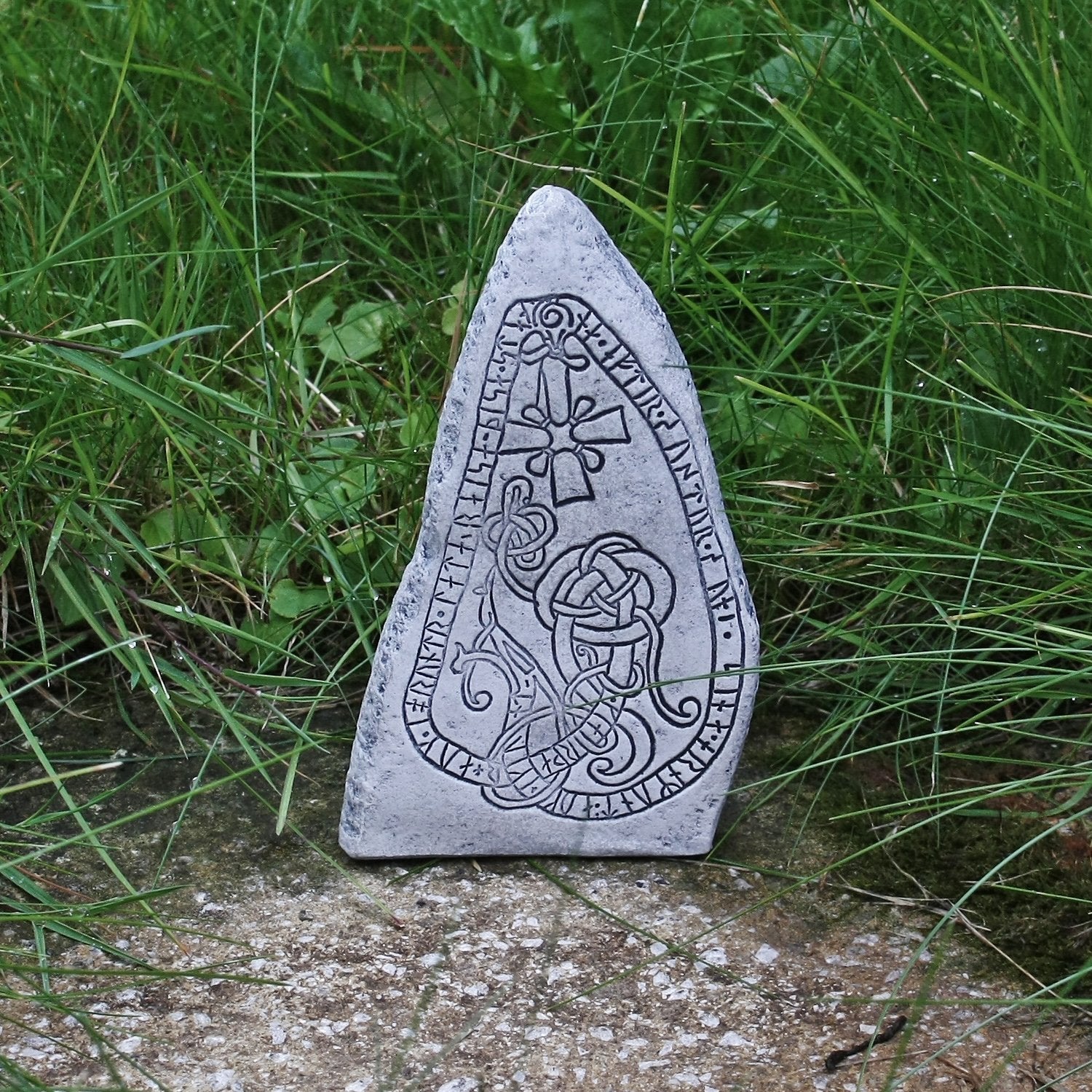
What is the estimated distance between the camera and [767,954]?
1657 millimetres

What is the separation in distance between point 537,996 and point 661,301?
3.56 ft

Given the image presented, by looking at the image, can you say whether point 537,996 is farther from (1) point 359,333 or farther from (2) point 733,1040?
(1) point 359,333

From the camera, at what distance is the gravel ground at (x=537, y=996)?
148cm

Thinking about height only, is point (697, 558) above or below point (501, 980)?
above

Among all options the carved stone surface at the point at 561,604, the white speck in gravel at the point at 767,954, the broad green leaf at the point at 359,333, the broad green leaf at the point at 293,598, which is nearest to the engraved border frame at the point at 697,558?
the carved stone surface at the point at 561,604

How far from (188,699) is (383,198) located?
105 cm

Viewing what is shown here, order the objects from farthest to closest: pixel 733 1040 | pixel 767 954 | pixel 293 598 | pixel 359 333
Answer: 1. pixel 359 333
2. pixel 293 598
3. pixel 767 954
4. pixel 733 1040

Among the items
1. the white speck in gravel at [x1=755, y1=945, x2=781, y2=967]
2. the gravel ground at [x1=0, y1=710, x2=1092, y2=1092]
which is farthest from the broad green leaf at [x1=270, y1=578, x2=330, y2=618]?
the white speck in gravel at [x1=755, y1=945, x2=781, y2=967]

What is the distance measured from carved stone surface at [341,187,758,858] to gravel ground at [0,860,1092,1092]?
0.28 feet

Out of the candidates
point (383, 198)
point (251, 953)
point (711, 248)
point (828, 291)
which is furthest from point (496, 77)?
point (251, 953)

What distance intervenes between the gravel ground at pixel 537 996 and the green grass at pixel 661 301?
12cm

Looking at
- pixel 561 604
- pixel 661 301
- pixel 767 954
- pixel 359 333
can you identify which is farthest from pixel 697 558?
pixel 359 333

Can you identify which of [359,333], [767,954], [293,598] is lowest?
[767,954]

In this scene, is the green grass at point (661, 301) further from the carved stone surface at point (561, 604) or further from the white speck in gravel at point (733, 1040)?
the white speck in gravel at point (733, 1040)
